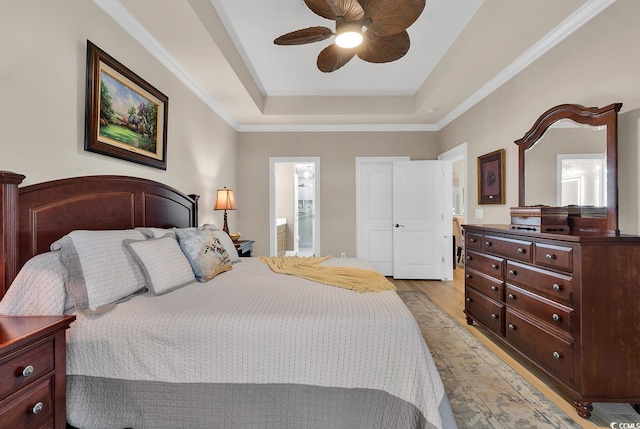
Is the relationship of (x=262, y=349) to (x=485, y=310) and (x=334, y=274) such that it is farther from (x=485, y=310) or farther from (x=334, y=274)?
(x=485, y=310)

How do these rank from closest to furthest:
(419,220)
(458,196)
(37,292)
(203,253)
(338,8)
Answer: (37,292), (338,8), (203,253), (419,220), (458,196)

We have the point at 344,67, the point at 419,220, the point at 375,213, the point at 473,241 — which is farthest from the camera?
the point at 375,213

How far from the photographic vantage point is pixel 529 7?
2029mm

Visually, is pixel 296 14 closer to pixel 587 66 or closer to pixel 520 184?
pixel 587 66

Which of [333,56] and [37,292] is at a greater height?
[333,56]

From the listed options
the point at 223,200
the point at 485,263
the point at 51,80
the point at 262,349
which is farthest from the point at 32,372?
the point at 485,263

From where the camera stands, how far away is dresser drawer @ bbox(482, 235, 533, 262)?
202cm

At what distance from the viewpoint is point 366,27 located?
75.0 inches

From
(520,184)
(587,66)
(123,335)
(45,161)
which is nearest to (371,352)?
(123,335)

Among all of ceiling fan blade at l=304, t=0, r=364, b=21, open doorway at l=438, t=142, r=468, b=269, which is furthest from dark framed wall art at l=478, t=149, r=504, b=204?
ceiling fan blade at l=304, t=0, r=364, b=21

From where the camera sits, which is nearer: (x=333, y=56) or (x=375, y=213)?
(x=333, y=56)

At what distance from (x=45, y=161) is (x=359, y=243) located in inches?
159

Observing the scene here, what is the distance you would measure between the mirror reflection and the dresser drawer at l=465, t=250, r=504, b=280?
2.06ft

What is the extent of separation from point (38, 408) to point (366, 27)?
8.44 feet
